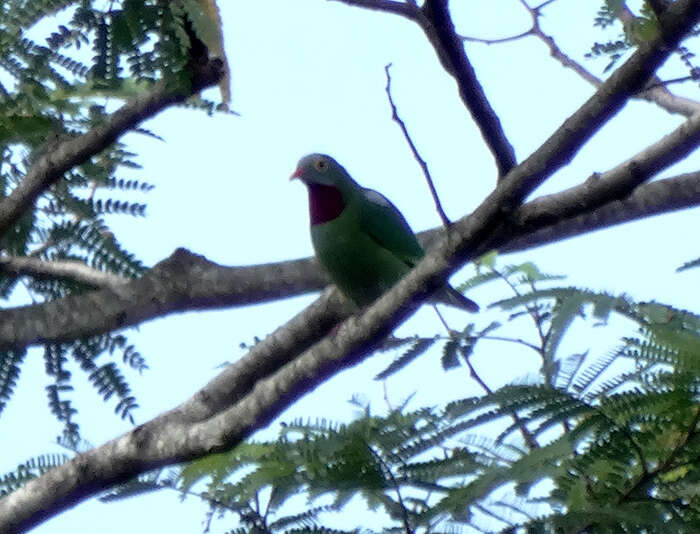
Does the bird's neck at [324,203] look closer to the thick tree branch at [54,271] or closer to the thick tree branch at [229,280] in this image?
the thick tree branch at [229,280]

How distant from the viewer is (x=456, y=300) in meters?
4.92

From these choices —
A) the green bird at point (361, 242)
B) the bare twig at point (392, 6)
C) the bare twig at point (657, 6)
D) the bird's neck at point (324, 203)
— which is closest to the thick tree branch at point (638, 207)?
the green bird at point (361, 242)

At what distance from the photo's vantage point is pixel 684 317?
3.14 meters

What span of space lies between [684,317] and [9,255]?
2.23 m

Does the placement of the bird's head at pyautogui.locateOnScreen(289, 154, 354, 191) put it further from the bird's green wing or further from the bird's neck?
the bird's green wing

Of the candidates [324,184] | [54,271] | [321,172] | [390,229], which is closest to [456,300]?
[390,229]

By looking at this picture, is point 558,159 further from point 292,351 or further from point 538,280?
point 292,351

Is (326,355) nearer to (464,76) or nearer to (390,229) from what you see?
(464,76)

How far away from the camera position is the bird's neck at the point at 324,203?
534 centimetres

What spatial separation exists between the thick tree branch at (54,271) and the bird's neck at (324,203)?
1.24 m

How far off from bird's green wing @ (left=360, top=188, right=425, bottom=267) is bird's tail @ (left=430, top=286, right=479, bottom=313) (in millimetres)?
215

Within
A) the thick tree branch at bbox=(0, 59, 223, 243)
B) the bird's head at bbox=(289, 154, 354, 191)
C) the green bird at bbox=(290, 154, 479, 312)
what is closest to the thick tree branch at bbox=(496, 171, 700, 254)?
the green bird at bbox=(290, 154, 479, 312)

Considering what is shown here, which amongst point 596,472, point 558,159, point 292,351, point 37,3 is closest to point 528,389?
point 596,472

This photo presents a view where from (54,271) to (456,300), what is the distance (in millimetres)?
1461
